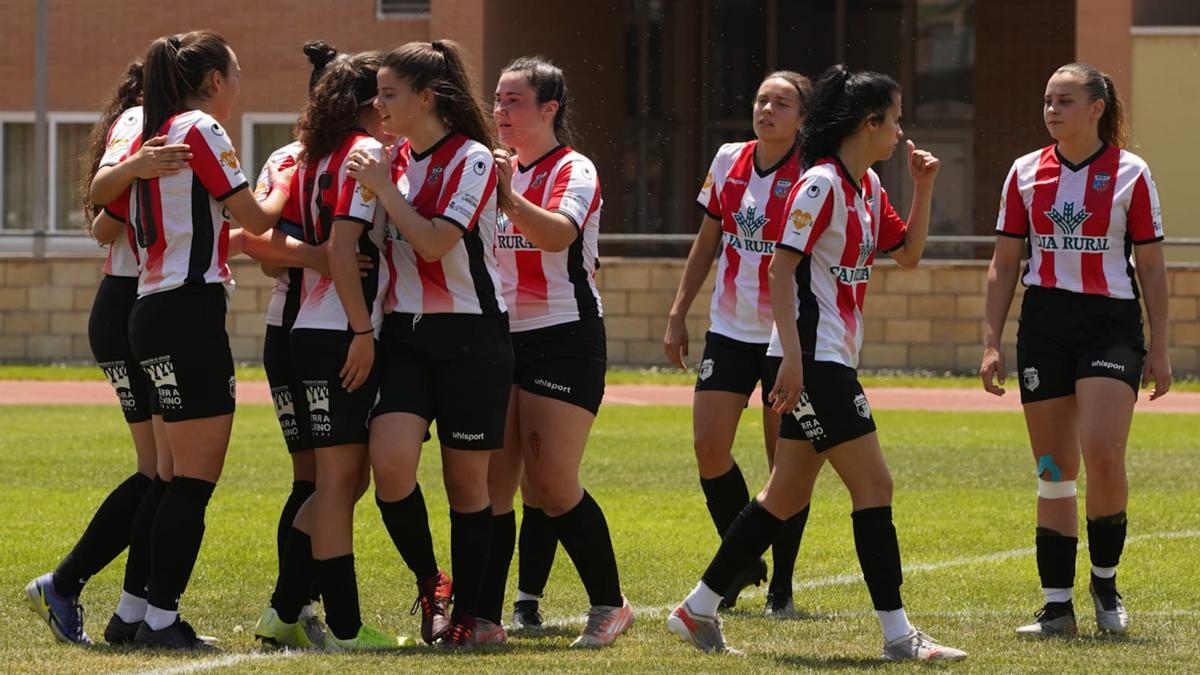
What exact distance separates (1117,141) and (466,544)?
2833mm

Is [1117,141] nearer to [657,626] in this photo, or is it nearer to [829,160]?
[829,160]

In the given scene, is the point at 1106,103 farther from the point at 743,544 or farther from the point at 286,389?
the point at 286,389

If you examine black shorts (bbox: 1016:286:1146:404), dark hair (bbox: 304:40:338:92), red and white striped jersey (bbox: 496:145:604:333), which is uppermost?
dark hair (bbox: 304:40:338:92)

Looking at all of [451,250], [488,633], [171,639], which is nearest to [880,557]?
[488,633]

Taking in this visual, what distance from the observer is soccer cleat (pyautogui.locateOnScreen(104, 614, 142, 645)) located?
6352 millimetres

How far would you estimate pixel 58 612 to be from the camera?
6.46 meters

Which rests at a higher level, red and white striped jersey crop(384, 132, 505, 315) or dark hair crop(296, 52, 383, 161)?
dark hair crop(296, 52, 383, 161)

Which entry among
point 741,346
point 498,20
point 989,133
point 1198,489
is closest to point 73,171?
point 498,20

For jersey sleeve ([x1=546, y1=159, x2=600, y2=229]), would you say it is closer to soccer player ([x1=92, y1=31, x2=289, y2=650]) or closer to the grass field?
soccer player ([x1=92, y1=31, x2=289, y2=650])

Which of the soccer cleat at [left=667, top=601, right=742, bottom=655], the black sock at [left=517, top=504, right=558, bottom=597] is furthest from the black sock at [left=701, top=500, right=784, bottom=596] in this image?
the black sock at [left=517, top=504, right=558, bottom=597]

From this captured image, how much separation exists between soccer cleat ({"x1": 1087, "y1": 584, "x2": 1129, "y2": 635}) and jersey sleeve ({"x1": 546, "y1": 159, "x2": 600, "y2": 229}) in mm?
2316

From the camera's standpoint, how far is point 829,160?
20.4 ft

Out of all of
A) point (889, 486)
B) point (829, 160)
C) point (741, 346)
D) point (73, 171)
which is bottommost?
point (889, 486)

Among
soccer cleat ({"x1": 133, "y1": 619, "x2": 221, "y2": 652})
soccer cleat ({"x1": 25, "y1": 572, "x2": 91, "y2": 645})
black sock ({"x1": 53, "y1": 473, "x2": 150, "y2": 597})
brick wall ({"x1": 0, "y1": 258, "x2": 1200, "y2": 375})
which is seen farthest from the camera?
brick wall ({"x1": 0, "y1": 258, "x2": 1200, "y2": 375})
